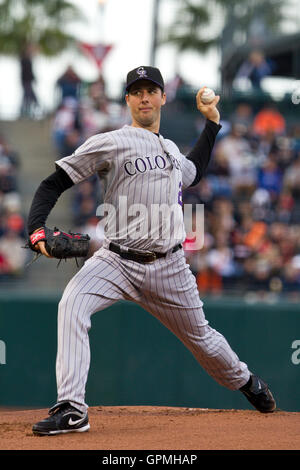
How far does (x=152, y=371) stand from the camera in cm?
669

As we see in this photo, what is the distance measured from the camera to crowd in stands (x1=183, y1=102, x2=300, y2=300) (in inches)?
360

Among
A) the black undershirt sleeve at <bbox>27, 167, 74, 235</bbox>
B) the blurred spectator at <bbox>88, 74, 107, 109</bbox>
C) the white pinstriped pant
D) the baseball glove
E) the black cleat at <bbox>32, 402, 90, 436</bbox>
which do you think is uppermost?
the blurred spectator at <bbox>88, 74, 107, 109</bbox>

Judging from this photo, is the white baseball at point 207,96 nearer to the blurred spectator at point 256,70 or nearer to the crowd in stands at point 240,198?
the crowd in stands at point 240,198

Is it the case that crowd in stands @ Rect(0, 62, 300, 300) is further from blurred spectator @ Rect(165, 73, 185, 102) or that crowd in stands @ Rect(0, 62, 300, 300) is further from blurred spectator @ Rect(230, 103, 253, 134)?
blurred spectator @ Rect(165, 73, 185, 102)

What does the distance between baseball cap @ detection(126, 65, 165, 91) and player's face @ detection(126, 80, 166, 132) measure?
0.02 metres

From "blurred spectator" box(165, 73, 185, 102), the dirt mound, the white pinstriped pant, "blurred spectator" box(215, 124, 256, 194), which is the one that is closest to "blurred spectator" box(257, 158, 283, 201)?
"blurred spectator" box(215, 124, 256, 194)

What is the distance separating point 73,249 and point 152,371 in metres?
2.57

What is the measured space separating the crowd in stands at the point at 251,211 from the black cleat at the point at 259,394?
9.73 ft

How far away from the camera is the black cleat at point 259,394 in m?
5.00

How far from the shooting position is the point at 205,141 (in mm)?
5117

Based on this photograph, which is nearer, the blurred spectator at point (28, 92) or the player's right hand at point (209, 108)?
the player's right hand at point (209, 108)

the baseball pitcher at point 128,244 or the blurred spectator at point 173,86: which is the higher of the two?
the blurred spectator at point 173,86

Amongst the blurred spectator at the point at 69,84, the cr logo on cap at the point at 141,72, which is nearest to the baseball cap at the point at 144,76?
the cr logo on cap at the point at 141,72
